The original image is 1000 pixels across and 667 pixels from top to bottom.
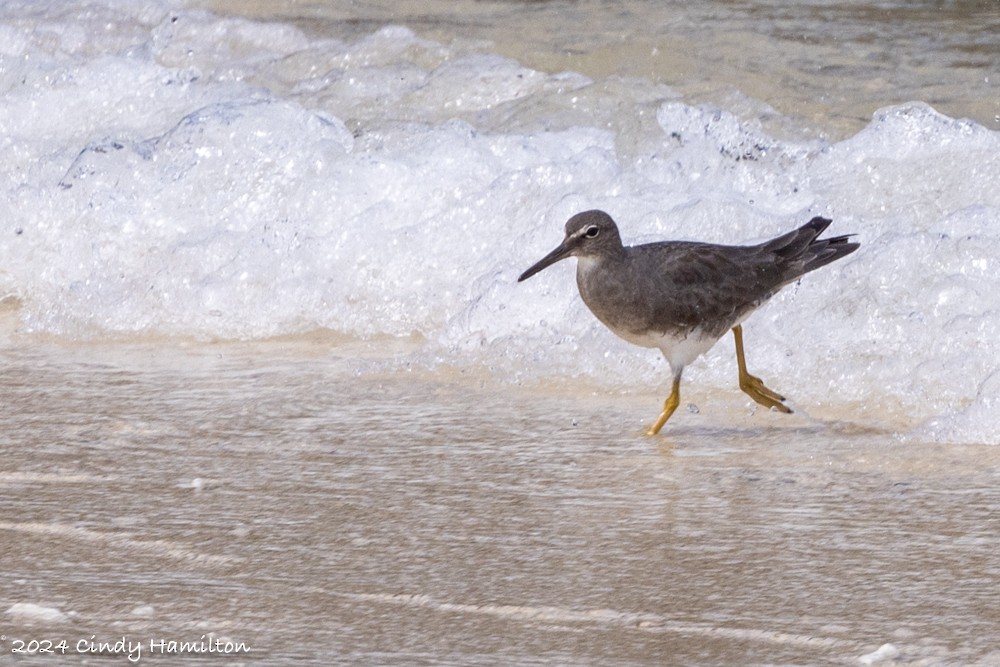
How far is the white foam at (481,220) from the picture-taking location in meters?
5.48

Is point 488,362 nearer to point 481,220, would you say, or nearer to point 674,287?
point 674,287

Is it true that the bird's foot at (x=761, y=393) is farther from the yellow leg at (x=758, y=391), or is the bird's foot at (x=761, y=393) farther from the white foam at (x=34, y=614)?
the white foam at (x=34, y=614)

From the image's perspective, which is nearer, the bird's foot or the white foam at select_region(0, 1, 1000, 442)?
the bird's foot

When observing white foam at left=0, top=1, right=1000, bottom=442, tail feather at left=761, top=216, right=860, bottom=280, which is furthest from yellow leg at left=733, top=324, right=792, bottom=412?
tail feather at left=761, top=216, right=860, bottom=280

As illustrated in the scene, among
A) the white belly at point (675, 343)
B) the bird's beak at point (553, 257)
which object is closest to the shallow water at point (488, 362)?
the white belly at point (675, 343)

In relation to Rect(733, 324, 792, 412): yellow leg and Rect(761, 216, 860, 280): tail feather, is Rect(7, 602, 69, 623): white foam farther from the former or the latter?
Rect(761, 216, 860, 280): tail feather

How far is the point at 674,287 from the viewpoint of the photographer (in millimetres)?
5016

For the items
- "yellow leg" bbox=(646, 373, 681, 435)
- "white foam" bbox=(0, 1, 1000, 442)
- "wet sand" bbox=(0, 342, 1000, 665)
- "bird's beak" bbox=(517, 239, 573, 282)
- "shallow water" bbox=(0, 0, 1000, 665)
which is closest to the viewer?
"wet sand" bbox=(0, 342, 1000, 665)

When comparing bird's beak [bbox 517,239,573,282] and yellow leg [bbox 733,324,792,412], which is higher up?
bird's beak [bbox 517,239,573,282]

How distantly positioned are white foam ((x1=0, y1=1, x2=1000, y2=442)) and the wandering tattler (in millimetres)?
350

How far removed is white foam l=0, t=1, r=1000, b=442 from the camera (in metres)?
5.48

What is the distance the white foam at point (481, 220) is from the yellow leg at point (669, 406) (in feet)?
1.51

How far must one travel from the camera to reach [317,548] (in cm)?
382

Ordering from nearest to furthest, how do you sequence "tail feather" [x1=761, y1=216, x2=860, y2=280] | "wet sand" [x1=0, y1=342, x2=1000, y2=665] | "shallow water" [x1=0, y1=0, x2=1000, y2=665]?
1. "wet sand" [x1=0, y1=342, x2=1000, y2=665]
2. "shallow water" [x1=0, y1=0, x2=1000, y2=665]
3. "tail feather" [x1=761, y1=216, x2=860, y2=280]
